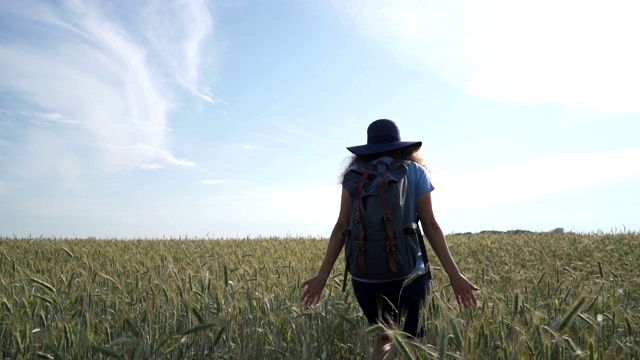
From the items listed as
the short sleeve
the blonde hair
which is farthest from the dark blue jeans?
the blonde hair

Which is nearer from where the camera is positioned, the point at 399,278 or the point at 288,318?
the point at 399,278

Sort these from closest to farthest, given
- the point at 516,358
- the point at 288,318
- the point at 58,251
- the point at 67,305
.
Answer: the point at 516,358, the point at 288,318, the point at 67,305, the point at 58,251

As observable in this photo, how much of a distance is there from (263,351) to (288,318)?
1.71ft

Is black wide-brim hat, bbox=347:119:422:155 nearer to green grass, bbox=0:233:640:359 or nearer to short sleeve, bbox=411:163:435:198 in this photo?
short sleeve, bbox=411:163:435:198

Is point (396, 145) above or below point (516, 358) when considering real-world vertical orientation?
above

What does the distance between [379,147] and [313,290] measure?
115 cm

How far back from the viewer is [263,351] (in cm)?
335

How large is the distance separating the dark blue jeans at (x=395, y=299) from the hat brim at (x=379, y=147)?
85cm

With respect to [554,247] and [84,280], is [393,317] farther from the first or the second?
[554,247]

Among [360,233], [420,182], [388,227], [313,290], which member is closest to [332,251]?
[313,290]

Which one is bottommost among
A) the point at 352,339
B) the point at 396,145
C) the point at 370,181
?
the point at 352,339

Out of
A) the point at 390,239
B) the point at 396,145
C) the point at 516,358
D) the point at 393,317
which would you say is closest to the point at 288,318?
the point at 393,317

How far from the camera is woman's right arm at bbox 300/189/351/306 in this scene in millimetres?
3575

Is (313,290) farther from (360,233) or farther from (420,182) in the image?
(420,182)
